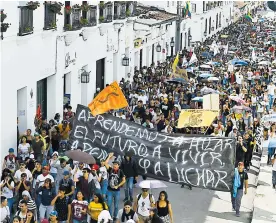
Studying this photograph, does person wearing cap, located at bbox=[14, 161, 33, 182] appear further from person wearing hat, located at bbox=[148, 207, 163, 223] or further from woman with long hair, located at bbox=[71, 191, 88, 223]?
person wearing hat, located at bbox=[148, 207, 163, 223]

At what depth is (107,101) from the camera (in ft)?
57.6

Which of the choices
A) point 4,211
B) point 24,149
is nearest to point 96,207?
point 4,211

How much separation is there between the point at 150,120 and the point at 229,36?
4534 cm

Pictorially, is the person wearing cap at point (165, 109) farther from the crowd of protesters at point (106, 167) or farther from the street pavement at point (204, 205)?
the street pavement at point (204, 205)

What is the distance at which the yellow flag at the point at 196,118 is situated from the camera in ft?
65.0

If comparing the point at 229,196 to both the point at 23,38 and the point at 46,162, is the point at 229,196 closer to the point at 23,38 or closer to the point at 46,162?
the point at 46,162

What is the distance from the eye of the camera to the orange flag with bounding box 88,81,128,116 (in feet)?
56.2

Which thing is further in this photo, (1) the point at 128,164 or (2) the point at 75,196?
(1) the point at 128,164

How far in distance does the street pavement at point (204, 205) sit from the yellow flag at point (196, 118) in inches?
71.5

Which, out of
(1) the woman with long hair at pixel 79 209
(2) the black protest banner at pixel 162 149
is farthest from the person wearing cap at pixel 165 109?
(1) the woman with long hair at pixel 79 209

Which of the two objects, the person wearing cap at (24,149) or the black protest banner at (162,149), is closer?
the black protest banner at (162,149)

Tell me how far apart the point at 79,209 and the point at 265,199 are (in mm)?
5309

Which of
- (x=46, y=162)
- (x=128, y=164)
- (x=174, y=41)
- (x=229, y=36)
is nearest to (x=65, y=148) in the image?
(x=46, y=162)

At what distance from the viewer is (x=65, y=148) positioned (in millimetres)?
19047
